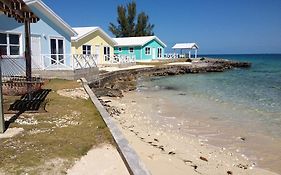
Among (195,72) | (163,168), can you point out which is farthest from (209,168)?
(195,72)

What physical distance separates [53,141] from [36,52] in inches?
591

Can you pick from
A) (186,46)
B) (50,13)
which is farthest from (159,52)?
(50,13)

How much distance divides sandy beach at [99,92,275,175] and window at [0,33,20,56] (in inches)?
403

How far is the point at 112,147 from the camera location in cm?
560

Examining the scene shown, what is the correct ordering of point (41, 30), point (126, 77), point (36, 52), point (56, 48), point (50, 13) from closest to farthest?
point (36, 52)
point (41, 30)
point (50, 13)
point (56, 48)
point (126, 77)

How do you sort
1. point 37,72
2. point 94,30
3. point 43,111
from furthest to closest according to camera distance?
point 94,30 → point 37,72 → point 43,111

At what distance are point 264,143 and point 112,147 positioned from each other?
5369 millimetres

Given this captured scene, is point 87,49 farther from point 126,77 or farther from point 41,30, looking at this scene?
point 41,30

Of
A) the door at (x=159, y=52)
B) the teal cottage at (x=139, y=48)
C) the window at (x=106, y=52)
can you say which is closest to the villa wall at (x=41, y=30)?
the window at (x=106, y=52)

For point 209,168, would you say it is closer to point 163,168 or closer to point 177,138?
point 163,168

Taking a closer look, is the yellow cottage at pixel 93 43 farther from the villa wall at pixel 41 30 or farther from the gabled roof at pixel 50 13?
the villa wall at pixel 41 30

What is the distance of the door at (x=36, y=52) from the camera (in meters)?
18.8

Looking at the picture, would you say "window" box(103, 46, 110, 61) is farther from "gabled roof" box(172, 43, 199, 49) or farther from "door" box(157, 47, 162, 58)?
"gabled roof" box(172, 43, 199, 49)

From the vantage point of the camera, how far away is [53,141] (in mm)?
5828
